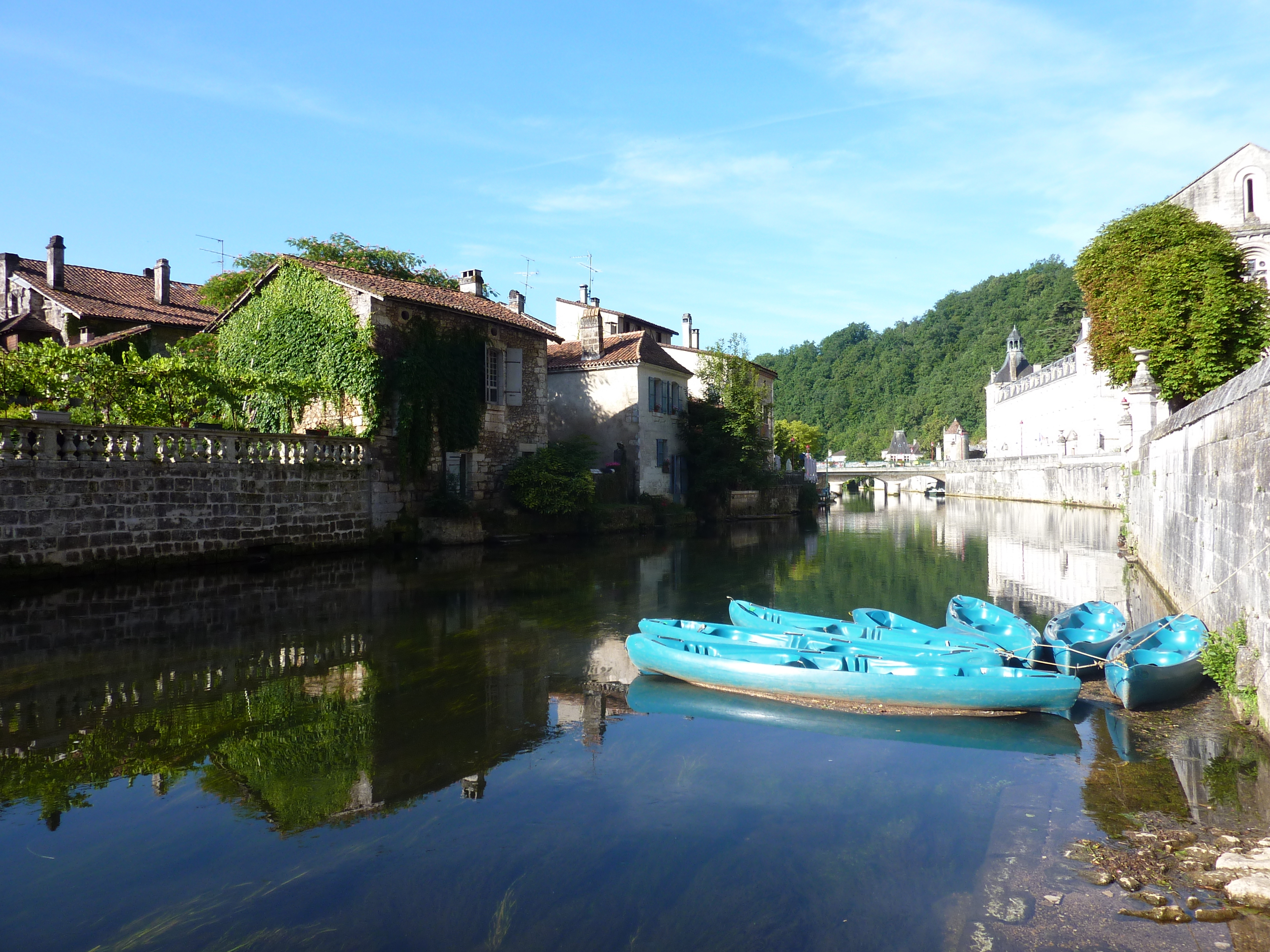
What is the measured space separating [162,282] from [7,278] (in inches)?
195

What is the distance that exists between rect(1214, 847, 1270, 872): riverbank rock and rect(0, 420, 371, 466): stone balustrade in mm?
16591

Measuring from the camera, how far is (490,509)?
80.2 feet

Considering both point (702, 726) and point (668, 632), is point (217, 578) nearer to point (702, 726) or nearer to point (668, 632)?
point (668, 632)

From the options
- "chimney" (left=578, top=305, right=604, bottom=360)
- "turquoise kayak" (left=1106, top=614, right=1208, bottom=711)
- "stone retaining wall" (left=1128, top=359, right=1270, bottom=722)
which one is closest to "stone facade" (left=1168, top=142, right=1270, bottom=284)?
"chimney" (left=578, top=305, right=604, bottom=360)

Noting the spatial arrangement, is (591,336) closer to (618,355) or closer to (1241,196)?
(618,355)

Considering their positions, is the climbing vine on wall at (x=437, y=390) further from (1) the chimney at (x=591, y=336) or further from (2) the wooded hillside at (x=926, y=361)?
(2) the wooded hillside at (x=926, y=361)

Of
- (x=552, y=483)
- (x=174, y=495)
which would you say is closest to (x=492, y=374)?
(x=552, y=483)

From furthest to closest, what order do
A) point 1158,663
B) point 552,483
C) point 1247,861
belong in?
point 552,483 < point 1158,663 < point 1247,861

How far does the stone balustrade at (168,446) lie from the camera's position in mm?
14234

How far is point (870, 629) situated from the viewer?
895 centimetres

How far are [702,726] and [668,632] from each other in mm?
1798

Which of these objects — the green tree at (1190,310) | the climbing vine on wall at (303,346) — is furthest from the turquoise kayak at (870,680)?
the climbing vine on wall at (303,346)

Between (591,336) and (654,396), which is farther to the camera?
(591,336)

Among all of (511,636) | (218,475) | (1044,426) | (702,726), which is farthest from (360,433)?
(1044,426)
